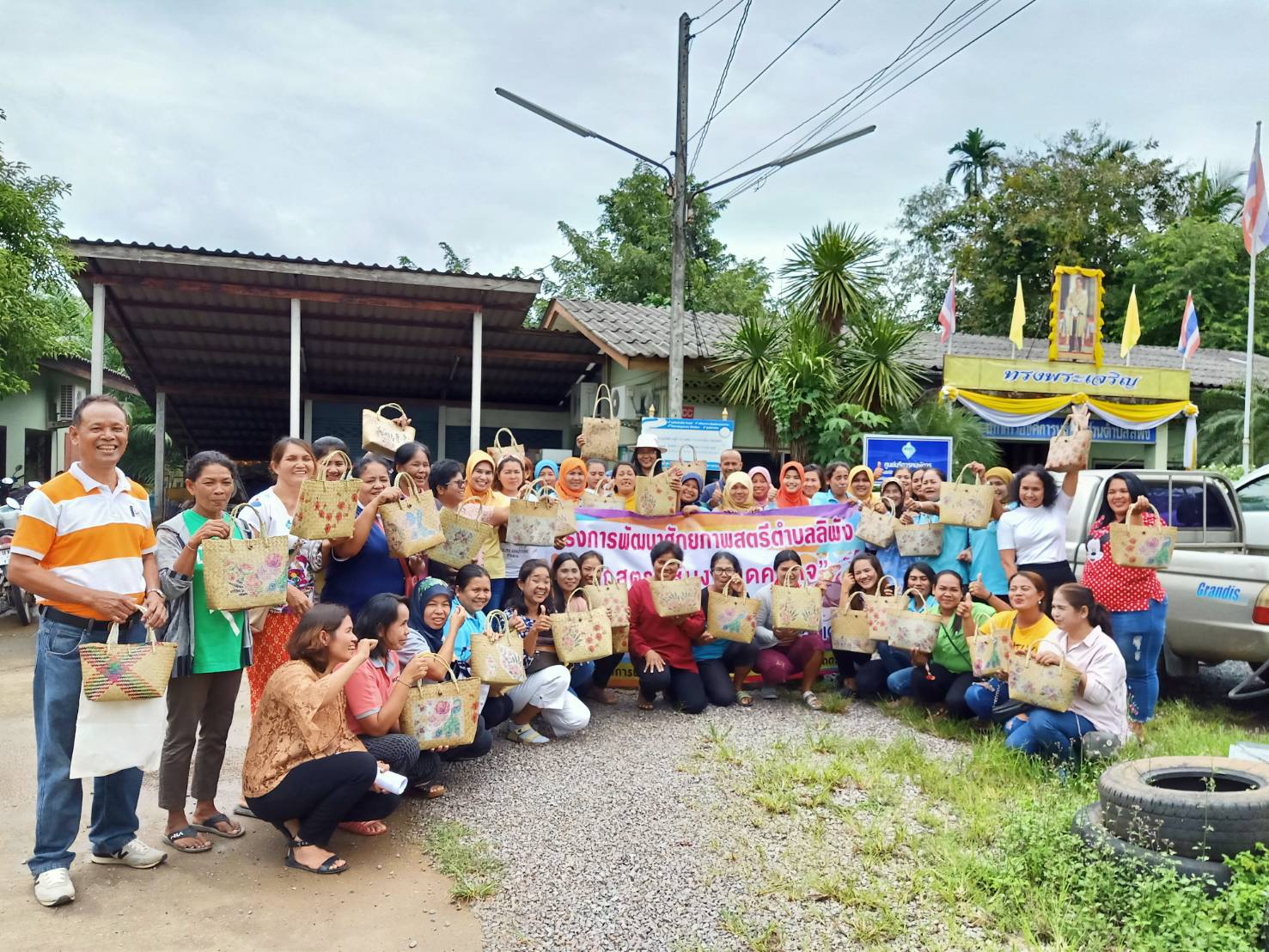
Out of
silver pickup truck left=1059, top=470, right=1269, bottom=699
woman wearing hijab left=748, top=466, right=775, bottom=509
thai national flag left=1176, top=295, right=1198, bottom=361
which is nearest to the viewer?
silver pickup truck left=1059, top=470, right=1269, bottom=699

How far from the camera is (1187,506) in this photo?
275 inches

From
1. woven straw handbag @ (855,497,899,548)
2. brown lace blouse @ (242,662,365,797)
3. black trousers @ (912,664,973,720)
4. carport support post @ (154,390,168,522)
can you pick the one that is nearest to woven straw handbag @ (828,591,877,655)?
black trousers @ (912,664,973,720)

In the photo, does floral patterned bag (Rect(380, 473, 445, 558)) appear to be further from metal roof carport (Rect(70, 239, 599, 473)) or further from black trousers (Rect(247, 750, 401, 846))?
metal roof carport (Rect(70, 239, 599, 473))

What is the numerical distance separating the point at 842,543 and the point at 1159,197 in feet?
87.5

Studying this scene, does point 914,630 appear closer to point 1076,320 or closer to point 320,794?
point 320,794

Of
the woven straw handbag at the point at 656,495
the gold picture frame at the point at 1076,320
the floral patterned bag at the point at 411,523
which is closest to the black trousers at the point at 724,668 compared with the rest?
the woven straw handbag at the point at 656,495

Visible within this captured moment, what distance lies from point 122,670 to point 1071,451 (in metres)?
5.20

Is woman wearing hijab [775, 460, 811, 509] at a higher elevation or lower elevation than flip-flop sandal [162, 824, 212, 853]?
higher

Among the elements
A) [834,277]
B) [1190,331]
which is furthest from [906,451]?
[1190,331]

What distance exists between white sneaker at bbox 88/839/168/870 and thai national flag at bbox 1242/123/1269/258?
1577cm

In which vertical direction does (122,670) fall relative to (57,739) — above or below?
above

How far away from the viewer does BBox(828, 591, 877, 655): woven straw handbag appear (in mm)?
6137

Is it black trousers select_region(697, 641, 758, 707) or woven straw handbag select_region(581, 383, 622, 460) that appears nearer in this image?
black trousers select_region(697, 641, 758, 707)

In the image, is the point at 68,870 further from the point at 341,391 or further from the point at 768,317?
the point at 341,391
